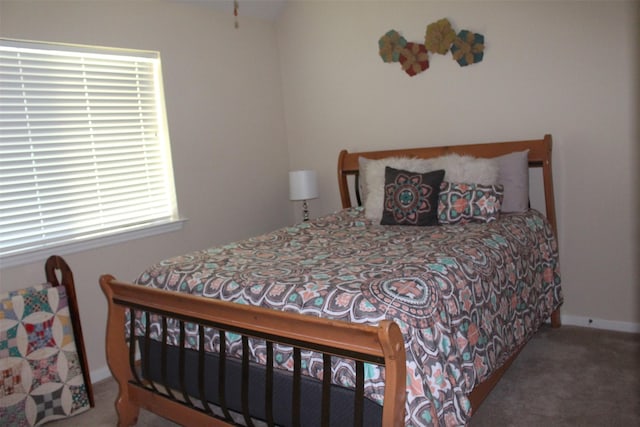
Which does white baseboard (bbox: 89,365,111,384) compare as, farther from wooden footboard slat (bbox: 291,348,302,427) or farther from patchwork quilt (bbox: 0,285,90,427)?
wooden footboard slat (bbox: 291,348,302,427)

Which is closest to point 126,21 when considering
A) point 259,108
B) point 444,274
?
point 259,108

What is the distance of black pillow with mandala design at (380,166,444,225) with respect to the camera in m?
2.95

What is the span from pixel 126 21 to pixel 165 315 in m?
2.06

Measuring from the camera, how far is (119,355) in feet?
7.59

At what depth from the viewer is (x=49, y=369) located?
103 inches

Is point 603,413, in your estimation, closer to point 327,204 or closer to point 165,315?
point 165,315

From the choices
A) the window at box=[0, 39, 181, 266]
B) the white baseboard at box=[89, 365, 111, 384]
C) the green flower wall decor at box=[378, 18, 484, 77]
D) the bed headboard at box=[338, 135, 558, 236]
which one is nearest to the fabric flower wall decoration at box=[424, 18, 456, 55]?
the green flower wall decor at box=[378, 18, 484, 77]

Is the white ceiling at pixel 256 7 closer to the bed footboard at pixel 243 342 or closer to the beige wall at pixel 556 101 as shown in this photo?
the beige wall at pixel 556 101

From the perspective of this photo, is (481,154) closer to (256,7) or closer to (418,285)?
(418,285)

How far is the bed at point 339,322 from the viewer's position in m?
1.60

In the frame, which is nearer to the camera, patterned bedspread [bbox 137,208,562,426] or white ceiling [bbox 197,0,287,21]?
patterned bedspread [bbox 137,208,562,426]

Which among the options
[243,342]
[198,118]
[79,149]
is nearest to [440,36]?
[198,118]

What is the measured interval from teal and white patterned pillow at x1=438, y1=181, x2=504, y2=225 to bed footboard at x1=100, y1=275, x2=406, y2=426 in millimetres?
1526

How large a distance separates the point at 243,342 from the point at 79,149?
1.86 m
